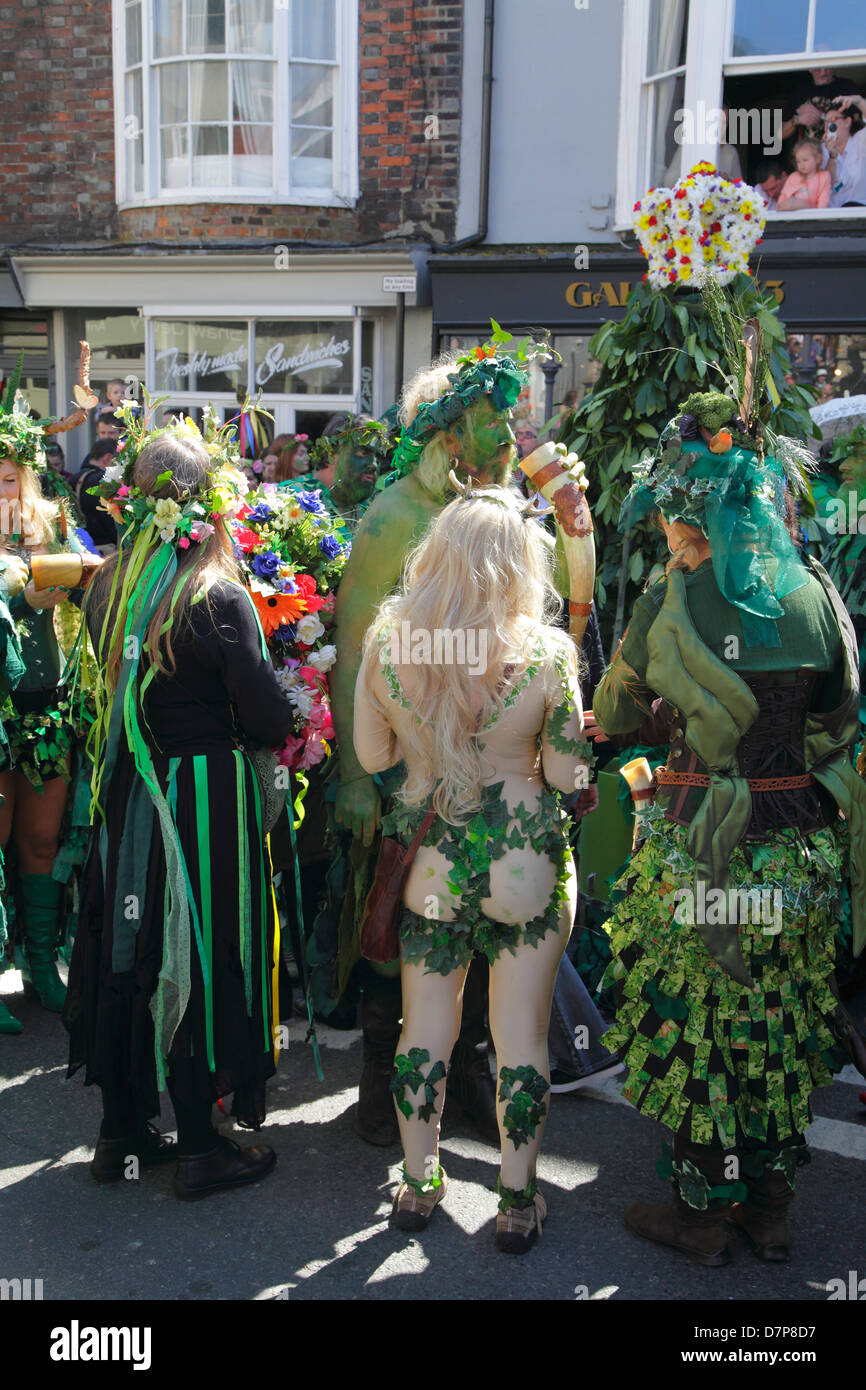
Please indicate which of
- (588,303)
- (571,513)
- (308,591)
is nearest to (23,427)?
(308,591)

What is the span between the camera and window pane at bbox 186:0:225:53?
1058cm

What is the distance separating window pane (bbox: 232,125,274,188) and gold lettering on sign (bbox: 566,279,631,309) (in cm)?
306

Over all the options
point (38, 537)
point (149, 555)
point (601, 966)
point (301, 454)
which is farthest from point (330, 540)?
point (301, 454)

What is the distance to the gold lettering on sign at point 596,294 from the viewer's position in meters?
9.66

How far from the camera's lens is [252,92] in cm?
1061

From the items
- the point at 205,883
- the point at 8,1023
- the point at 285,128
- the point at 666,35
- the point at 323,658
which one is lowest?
the point at 8,1023

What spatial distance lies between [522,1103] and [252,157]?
9961 millimetres

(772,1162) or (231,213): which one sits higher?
(231,213)

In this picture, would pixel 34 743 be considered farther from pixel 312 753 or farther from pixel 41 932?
pixel 312 753

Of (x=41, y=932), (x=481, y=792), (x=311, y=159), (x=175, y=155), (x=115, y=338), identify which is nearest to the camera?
(x=481, y=792)

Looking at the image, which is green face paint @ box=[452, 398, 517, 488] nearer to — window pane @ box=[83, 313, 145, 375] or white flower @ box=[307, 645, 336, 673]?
white flower @ box=[307, 645, 336, 673]

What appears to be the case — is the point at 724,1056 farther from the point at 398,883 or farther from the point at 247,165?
the point at 247,165

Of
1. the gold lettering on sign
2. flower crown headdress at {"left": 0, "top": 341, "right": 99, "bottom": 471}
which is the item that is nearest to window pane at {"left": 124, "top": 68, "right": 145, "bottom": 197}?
the gold lettering on sign

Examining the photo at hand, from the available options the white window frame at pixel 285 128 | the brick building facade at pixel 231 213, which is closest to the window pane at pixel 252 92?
the brick building facade at pixel 231 213
